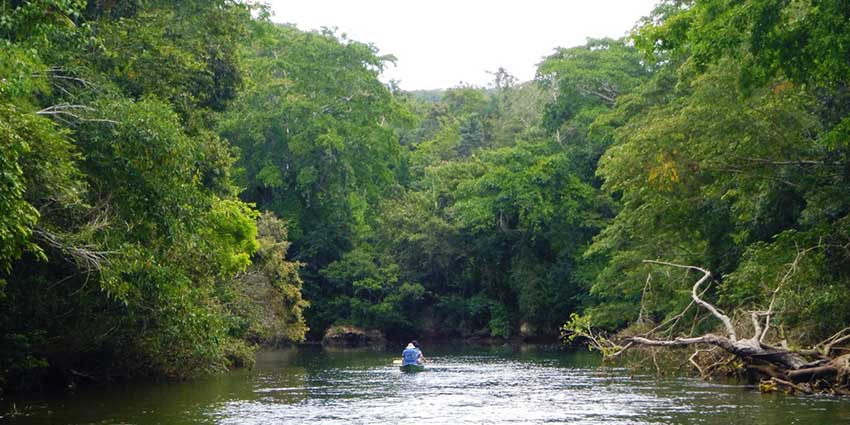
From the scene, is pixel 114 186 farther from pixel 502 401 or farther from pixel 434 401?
pixel 502 401

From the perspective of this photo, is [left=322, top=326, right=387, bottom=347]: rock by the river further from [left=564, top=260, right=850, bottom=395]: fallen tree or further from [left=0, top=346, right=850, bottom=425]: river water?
[left=564, top=260, right=850, bottom=395]: fallen tree

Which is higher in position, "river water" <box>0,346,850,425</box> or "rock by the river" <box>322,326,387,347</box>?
"river water" <box>0,346,850,425</box>

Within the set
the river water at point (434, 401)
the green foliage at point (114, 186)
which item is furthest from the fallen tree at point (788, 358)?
the green foliage at point (114, 186)

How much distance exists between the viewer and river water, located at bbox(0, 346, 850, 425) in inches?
750

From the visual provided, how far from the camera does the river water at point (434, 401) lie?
62.5 ft

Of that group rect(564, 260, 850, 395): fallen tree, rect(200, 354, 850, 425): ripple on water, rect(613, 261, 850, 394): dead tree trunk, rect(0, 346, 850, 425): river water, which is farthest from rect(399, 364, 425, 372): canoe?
rect(613, 261, 850, 394): dead tree trunk

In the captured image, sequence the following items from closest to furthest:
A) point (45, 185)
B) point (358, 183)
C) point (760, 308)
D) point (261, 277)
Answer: point (45, 185) < point (760, 308) < point (261, 277) < point (358, 183)

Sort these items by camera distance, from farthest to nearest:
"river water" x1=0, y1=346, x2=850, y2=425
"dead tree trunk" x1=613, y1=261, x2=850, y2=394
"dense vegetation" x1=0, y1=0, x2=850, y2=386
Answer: "dead tree trunk" x1=613, y1=261, x2=850, y2=394
"river water" x1=0, y1=346, x2=850, y2=425
"dense vegetation" x1=0, y1=0, x2=850, y2=386

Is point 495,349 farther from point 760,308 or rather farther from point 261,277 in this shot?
point 760,308

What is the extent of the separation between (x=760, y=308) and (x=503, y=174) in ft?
103

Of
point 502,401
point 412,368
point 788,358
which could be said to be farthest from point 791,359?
point 412,368

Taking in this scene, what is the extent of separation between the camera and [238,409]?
21.6m

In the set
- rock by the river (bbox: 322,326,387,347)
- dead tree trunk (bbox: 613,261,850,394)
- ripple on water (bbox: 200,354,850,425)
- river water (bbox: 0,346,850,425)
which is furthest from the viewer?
rock by the river (bbox: 322,326,387,347)

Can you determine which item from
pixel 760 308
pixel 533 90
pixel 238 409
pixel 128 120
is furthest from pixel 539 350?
pixel 533 90
